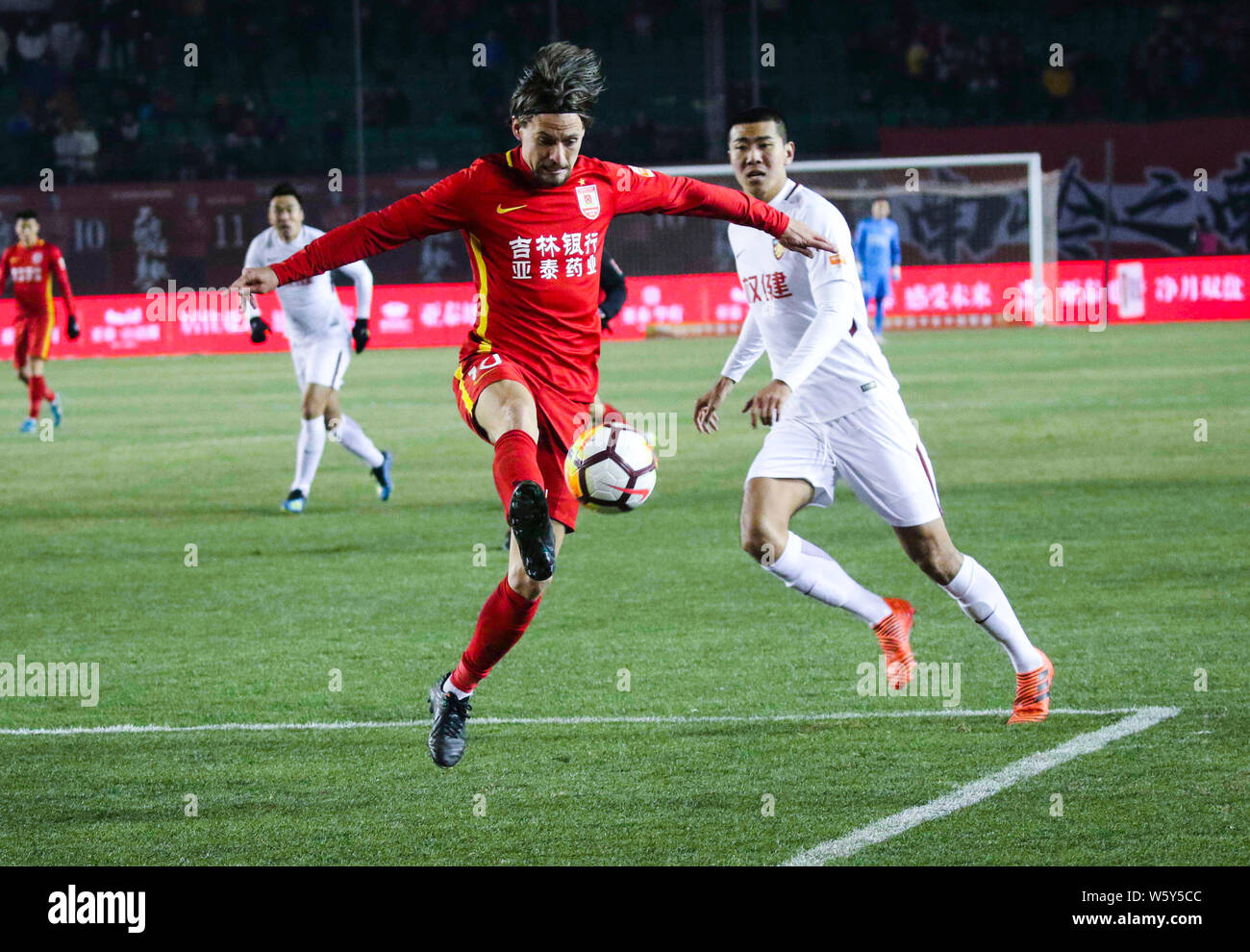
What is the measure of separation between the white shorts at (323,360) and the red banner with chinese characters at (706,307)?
17045 mm

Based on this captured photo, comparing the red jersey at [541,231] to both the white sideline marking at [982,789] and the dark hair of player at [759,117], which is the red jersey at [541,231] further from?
the white sideline marking at [982,789]

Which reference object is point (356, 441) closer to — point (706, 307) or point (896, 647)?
point (896, 647)

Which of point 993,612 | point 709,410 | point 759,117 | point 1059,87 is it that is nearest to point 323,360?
point 759,117

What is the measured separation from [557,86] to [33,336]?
1486 centimetres

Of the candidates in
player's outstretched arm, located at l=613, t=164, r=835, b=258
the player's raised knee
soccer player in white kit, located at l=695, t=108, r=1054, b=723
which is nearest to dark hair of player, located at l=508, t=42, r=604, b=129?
player's outstretched arm, located at l=613, t=164, r=835, b=258

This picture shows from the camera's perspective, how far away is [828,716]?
241 inches

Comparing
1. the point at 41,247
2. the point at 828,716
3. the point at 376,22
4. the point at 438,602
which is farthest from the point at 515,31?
the point at 828,716

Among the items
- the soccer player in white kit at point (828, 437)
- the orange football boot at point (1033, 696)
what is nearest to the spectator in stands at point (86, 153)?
the soccer player in white kit at point (828, 437)

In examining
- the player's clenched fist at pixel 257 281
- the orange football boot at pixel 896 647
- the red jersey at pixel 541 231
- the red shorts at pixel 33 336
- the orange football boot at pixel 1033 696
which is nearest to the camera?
the player's clenched fist at pixel 257 281

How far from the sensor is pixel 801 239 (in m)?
5.82

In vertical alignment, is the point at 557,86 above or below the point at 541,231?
above

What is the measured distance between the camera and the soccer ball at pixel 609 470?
549cm

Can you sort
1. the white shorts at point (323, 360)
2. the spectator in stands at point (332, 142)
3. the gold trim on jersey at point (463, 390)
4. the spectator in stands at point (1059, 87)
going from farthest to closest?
the spectator in stands at point (1059, 87) → the spectator in stands at point (332, 142) → the white shorts at point (323, 360) → the gold trim on jersey at point (463, 390)

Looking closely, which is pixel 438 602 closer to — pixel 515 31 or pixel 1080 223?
pixel 1080 223
